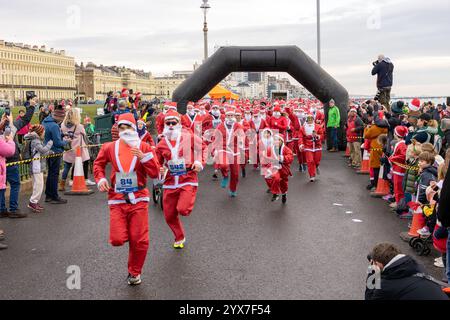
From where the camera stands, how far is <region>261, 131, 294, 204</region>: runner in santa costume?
10852 millimetres

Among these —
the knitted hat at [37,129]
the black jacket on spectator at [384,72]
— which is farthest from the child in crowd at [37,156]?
the black jacket on spectator at [384,72]

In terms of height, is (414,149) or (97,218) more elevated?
(414,149)

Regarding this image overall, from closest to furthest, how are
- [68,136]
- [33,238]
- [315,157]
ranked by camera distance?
[33,238] → [68,136] → [315,157]

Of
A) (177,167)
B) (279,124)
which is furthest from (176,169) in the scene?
(279,124)

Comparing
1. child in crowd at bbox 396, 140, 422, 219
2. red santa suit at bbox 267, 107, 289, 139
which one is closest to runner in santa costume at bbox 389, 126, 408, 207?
child in crowd at bbox 396, 140, 422, 219

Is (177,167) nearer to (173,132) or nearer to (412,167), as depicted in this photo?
(173,132)

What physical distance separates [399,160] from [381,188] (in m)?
2.25

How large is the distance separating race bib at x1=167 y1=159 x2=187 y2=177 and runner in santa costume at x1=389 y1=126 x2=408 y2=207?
14.1 feet

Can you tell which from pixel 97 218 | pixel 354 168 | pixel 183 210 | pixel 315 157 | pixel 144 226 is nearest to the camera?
pixel 144 226
